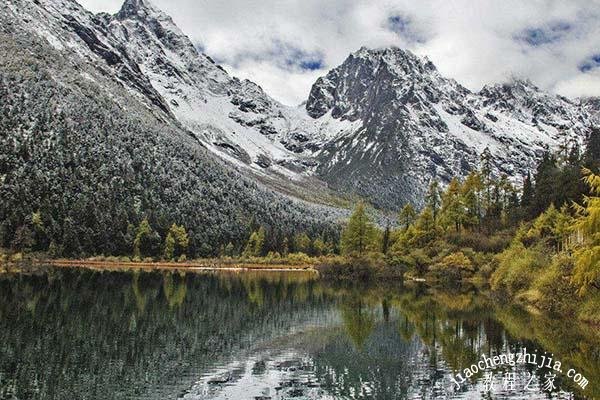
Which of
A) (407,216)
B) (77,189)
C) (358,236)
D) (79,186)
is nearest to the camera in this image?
(358,236)

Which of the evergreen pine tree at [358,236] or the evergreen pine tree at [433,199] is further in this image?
the evergreen pine tree at [433,199]

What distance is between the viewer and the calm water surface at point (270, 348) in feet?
87.4

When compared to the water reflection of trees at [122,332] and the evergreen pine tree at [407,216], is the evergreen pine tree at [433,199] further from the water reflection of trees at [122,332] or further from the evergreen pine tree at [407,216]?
the water reflection of trees at [122,332]

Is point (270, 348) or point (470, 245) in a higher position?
point (470, 245)

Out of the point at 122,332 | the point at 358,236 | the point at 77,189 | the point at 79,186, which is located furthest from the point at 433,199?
the point at 79,186

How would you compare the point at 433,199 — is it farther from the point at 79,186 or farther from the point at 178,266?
the point at 79,186

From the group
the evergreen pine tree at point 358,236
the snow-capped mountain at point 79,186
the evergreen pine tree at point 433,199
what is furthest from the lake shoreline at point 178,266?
the evergreen pine tree at point 433,199

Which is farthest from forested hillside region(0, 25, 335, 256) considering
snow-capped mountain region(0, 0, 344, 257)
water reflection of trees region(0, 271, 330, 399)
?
water reflection of trees region(0, 271, 330, 399)

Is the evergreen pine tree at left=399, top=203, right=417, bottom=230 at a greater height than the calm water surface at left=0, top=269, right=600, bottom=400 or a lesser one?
greater

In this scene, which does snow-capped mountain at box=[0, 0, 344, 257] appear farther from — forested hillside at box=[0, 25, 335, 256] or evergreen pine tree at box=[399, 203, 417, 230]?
evergreen pine tree at box=[399, 203, 417, 230]

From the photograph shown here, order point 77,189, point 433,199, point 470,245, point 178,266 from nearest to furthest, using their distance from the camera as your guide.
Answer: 1. point 470,245
2. point 433,199
3. point 178,266
4. point 77,189

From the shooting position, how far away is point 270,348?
3781 centimetres

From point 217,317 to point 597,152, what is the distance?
269 ft

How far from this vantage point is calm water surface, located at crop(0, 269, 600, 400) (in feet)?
87.4
